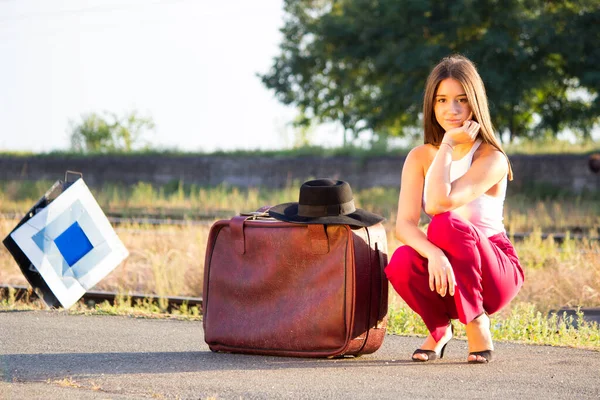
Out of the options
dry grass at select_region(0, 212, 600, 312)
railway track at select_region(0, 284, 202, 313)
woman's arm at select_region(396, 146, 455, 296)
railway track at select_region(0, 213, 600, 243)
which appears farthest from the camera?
railway track at select_region(0, 213, 600, 243)

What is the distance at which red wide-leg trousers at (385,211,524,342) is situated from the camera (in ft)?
15.2

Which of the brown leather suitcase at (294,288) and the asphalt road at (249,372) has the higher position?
the brown leather suitcase at (294,288)

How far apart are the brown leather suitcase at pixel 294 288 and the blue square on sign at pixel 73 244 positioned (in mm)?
2214

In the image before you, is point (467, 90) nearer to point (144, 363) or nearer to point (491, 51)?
point (144, 363)

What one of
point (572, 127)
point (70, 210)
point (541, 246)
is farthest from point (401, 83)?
point (70, 210)

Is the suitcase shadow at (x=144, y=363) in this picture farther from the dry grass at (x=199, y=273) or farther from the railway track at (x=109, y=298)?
the dry grass at (x=199, y=273)

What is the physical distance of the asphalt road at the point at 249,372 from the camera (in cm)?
417

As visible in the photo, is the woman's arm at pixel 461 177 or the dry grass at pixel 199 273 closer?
the woman's arm at pixel 461 177

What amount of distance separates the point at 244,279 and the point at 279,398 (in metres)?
1.18

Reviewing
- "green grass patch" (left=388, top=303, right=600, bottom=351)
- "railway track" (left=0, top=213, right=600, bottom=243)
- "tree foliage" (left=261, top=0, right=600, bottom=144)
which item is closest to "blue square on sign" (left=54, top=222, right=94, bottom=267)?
"green grass patch" (left=388, top=303, right=600, bottom=351)

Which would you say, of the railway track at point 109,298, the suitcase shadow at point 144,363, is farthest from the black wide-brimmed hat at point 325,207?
the railway track at point 109,298

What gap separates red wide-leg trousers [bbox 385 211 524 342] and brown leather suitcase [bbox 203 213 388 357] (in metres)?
0.22

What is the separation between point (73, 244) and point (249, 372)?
2.97 meters

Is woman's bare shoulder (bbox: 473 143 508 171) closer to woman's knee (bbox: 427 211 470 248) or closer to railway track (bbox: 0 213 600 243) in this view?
woman's knee (bbox: 427 211 470 248)
